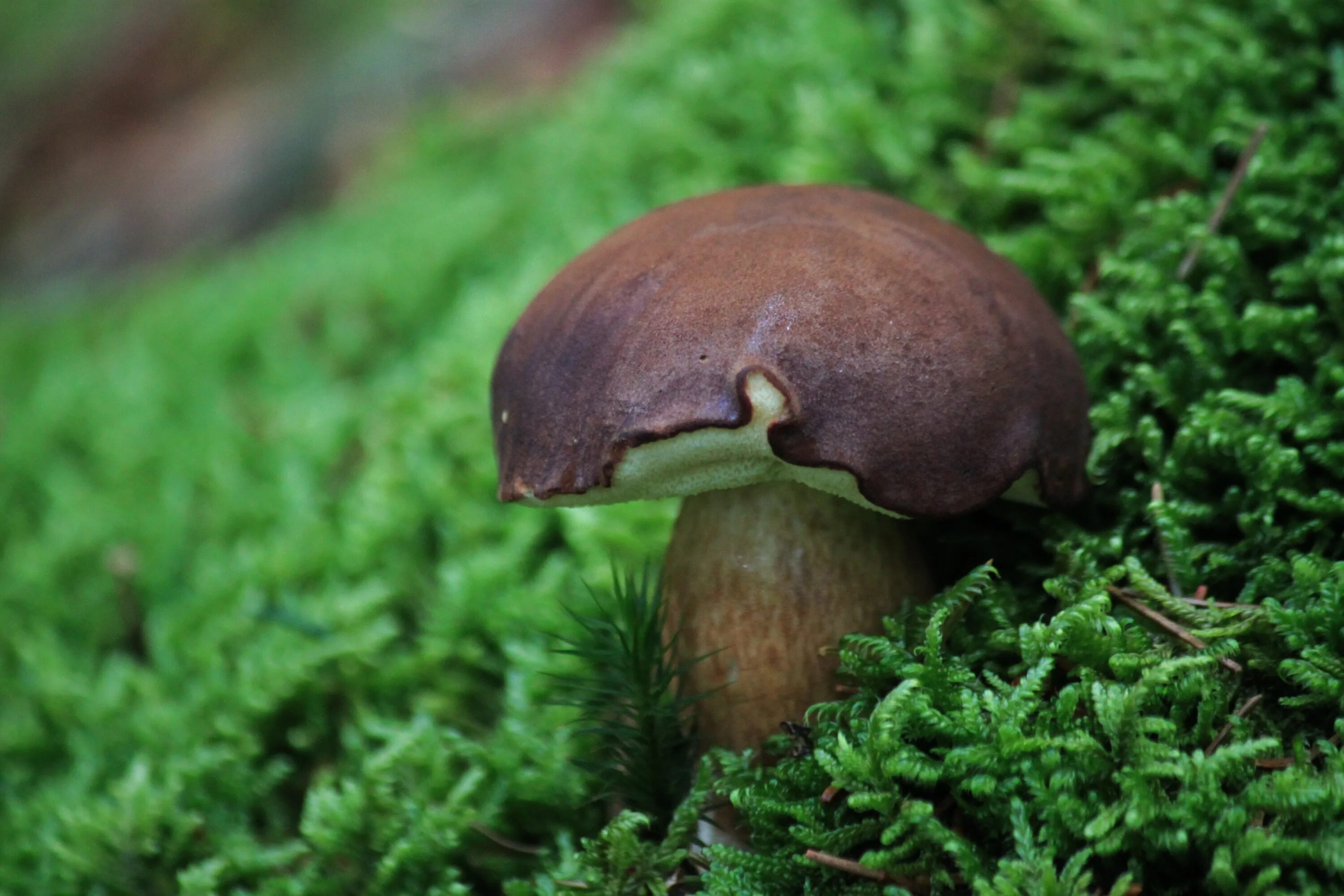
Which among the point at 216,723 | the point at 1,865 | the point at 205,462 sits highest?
the point at 205,462

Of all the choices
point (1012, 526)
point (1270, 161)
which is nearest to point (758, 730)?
point (1012, 526)

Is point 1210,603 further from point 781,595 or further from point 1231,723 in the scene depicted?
point 781,595

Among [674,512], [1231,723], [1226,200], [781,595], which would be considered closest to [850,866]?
[781,595]

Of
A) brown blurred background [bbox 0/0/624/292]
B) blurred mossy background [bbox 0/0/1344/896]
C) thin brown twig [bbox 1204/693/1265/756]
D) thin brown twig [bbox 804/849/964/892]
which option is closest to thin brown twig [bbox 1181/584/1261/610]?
blurred mossy background [bbox 0/0/1344/896]

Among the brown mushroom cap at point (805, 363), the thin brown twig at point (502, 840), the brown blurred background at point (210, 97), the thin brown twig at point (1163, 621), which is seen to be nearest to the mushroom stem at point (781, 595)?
the brown mushroom cap at point (805, 363)

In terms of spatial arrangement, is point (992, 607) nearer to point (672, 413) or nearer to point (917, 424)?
point (917, 424)
